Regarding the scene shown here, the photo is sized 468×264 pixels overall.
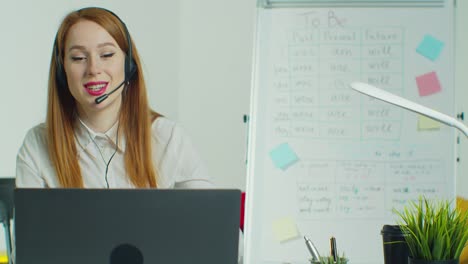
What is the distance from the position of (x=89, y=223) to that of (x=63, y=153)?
0.93 metres

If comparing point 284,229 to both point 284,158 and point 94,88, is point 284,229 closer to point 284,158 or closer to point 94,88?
point 284,158

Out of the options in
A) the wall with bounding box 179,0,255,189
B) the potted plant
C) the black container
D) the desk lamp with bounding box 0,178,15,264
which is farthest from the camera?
the wall with bounding box 179,0,255,189

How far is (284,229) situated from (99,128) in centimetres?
76

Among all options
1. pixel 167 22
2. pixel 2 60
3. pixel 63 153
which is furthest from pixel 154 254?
pixel 167 22

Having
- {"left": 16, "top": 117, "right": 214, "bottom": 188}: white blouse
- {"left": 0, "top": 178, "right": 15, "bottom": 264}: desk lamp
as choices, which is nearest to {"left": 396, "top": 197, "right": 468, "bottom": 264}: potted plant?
{"left": 16, "top": 117, "right": 214, "bottom": 188}: white blouse

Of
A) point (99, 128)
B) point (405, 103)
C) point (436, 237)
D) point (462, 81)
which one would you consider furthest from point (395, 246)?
point (462, 81)

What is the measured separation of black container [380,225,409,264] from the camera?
1.46 meters

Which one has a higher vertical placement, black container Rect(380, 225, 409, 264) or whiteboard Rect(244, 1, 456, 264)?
whiteboard Rect(244, 1, 456, 264)

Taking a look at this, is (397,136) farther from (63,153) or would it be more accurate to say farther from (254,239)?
(63,153)

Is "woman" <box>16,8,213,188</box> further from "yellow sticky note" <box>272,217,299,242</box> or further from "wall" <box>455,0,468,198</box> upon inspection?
"wall" <box>455,0,468,198</box>

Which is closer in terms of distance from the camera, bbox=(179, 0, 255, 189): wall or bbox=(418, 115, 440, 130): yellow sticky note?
bbox=(418, 115, 440, 130): yellow sticky note

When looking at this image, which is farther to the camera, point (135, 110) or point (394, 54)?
point (394, 54)

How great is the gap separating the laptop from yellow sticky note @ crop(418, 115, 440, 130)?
1.34 metres

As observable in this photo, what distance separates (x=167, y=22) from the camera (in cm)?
363
